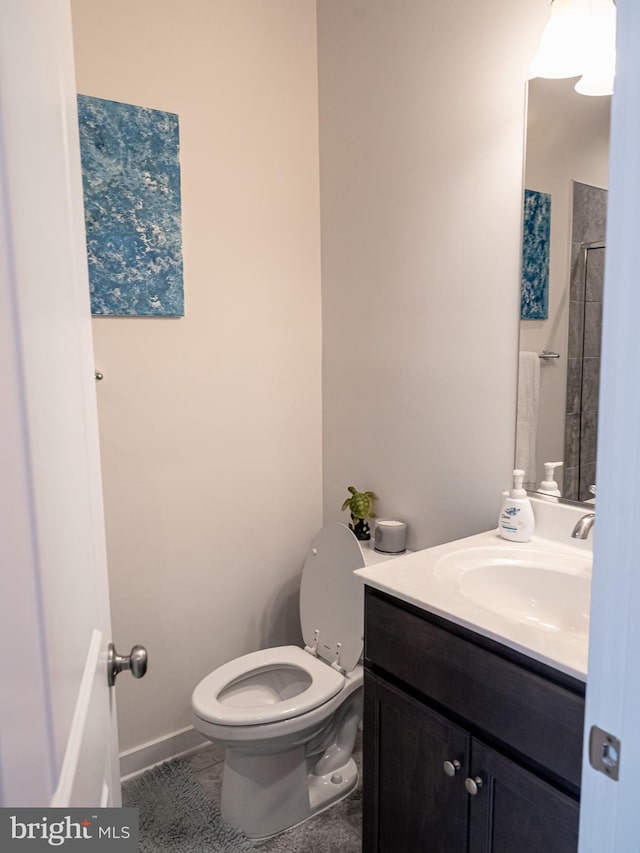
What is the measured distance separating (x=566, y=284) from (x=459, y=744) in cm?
108

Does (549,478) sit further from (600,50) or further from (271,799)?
(271,799)

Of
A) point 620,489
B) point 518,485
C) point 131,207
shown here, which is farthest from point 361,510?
point 620,489

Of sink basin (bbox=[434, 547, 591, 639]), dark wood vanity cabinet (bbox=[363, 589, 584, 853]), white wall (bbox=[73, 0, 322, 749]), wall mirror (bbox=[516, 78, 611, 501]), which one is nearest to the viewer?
dark wood vanity cabinet (bbox=[363, 589, 584, 853])

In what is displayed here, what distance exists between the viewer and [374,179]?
200 cm

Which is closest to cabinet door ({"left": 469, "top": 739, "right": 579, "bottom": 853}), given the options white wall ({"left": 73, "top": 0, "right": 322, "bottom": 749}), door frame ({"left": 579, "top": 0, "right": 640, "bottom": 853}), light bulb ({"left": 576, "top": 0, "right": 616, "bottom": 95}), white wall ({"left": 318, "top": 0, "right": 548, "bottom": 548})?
door frame ({"left": 579, "top": 0, "right": 640, "bottom": 853})

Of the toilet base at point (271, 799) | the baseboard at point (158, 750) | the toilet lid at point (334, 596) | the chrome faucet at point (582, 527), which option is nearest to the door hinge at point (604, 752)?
the chrome faucet at point (582, 527)

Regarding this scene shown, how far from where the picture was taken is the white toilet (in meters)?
1.65

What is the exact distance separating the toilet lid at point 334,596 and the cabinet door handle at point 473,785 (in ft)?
2.25

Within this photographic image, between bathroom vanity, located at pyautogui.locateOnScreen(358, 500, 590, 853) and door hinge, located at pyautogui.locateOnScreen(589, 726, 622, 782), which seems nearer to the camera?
door hinge, located at pyautogui.locateOnScreen(589, 726, 622, 782)

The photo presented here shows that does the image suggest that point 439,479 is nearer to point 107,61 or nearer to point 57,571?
point 57,571

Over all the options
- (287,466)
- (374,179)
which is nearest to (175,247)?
(374,179)

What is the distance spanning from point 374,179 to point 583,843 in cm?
187

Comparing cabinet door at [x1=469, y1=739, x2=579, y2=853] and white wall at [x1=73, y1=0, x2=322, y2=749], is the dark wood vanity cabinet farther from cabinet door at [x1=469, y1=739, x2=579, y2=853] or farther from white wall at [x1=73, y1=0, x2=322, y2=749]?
white wall at [x1=73, y1=0, x2=322, y2=749]

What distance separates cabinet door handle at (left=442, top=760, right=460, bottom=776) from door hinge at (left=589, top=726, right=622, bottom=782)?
68 centimetres
